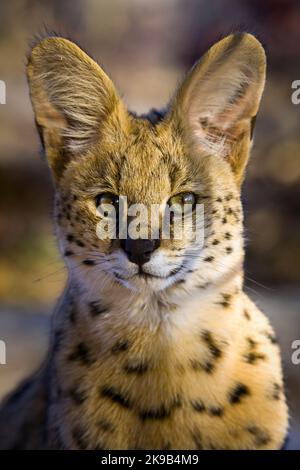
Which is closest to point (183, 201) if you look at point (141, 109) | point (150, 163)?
point (150, 163)

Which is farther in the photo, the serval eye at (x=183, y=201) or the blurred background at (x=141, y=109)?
the blurred background at (x=141, y=109)

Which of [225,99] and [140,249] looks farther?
[225,99]

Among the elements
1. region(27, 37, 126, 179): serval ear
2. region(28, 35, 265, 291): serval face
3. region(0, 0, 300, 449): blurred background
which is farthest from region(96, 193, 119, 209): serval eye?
region(0, 0, 300, 449): blurred background

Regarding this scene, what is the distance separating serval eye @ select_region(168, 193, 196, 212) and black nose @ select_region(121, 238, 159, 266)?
0.09m

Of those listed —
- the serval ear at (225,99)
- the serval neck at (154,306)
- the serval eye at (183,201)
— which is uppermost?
the serval ear at (225,99)

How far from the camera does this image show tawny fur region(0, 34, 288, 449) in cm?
146

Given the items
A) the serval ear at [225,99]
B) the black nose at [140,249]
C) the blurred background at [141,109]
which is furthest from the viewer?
the blurred background at [141,109]

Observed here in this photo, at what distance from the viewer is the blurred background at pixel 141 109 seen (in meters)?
3.03

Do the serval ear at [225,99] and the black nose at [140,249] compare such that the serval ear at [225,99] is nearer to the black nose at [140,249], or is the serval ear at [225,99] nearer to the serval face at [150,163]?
the serval face at [150,163]

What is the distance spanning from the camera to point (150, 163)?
1.43m

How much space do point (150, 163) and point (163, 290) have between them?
0.68 ft

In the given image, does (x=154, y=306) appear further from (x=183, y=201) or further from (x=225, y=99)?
(x=225, y=99)

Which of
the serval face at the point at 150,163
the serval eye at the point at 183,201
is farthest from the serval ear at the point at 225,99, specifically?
the serval eye at the point at 183,201

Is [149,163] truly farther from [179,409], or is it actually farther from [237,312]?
[179,409]
